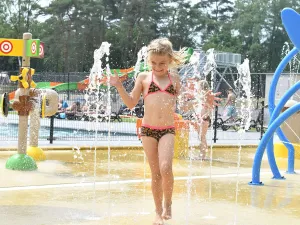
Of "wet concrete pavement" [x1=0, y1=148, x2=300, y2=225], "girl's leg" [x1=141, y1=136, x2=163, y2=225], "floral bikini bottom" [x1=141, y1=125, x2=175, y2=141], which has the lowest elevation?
"wet concrete pavement" [x1=0, y1=148, x2=300, y2=225]

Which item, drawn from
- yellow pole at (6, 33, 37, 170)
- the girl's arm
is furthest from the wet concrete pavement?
the girl's arm

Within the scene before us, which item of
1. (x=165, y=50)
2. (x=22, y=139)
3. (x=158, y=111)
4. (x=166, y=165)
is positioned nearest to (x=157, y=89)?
(x=158, y=111)

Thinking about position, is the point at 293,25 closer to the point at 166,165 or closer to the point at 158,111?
the point at 158,111

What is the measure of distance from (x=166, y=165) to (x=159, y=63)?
2.92 feet

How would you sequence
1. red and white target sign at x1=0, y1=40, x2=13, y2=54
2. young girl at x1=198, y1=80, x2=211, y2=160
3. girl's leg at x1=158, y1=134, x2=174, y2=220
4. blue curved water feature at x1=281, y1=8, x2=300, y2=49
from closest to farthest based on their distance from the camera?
girl's leg at x1=158, y1=134, x2=174, y2=220 → blue curved water feature at x1=281, y1=8, x2=300, y2=49 → red and white target sign at x1=0, y1=40, x2=13, y2=54 → young girl at x1=198, y1=80, x2=211, y2=160

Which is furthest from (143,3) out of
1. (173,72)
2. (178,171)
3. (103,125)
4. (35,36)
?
(173,72)

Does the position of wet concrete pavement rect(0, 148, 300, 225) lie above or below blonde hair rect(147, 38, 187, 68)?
below

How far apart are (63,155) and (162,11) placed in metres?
44.4

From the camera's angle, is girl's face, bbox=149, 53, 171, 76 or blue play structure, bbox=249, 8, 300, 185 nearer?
girl's face, bbox=149, 53, 171, 76

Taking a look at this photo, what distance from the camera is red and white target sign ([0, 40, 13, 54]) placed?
8.75 meters

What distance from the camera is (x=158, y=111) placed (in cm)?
484

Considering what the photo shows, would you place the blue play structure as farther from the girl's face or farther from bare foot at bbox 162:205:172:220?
bare foot at bbox 162:205:172:220

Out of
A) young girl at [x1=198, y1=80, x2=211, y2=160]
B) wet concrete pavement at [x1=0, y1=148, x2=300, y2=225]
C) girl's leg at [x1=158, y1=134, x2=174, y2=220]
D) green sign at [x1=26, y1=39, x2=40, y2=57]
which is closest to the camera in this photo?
girl's leg at [x1=158, y1=134, x2=174, y2=220]

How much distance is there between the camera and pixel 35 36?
2067 inches
